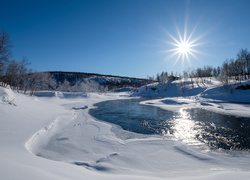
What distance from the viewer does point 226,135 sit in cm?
834

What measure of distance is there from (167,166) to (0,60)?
27.0m

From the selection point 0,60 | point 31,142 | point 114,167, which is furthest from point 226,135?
point 0,60

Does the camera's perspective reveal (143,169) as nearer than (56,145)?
Yes

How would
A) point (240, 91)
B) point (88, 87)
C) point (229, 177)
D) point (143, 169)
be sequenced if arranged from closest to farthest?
point (229, 177) → point (143, 169) → point (240, 91) → point (88, 87)

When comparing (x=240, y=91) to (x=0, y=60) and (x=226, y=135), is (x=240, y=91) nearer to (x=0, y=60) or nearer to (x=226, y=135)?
(x=226, y=135)

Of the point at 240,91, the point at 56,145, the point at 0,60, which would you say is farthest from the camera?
the point at 240,91

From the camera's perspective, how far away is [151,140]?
7.32 meters

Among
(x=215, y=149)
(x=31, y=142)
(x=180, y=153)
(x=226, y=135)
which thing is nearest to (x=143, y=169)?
(x=180, y=153)

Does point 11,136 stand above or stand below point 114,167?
above

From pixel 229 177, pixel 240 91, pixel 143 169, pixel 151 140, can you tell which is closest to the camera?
pixel 229 177

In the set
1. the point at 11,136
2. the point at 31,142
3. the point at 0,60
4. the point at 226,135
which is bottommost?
the point at 226,135

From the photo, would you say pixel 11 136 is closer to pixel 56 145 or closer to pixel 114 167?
pixel 56 145

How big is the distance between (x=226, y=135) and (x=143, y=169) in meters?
7.54

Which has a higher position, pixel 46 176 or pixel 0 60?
pixel 0 60
